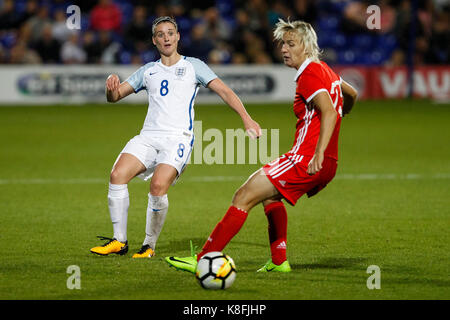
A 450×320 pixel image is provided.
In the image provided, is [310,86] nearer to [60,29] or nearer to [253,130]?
[253,130]

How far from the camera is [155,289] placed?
18.4ft

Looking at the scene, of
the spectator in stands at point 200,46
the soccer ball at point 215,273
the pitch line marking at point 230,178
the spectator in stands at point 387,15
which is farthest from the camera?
the spectator in stands at point 387,15

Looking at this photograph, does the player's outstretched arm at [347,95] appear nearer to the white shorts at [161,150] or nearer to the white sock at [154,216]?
the white shorts at [161,150]

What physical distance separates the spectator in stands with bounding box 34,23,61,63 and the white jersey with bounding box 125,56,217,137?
1518cm

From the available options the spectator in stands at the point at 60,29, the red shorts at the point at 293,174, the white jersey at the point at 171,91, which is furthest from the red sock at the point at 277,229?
the spectator in stands at the point at 60,29

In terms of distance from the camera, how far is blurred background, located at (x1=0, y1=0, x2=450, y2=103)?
2167 centimetres

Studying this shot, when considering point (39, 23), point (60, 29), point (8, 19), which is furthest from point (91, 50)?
point (8, 19)

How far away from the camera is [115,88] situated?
22.4ft

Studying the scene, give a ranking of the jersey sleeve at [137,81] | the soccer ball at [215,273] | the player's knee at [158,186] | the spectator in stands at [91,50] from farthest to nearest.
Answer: the spectator in stands at [91,50]
the jersey sleeve at [137,81]
the player's knee at [158,186]
the soccer ball at [215,273]

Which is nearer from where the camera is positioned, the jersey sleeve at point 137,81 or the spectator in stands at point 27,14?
the jersey sleeve at point 137,81

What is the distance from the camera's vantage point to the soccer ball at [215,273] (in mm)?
5570

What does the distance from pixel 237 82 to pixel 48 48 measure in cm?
510

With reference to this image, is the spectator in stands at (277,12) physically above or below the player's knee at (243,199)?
above

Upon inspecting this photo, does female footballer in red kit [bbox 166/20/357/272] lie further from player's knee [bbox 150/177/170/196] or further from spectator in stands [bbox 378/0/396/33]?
spectator in stands [bbox 378/0/396/33]
